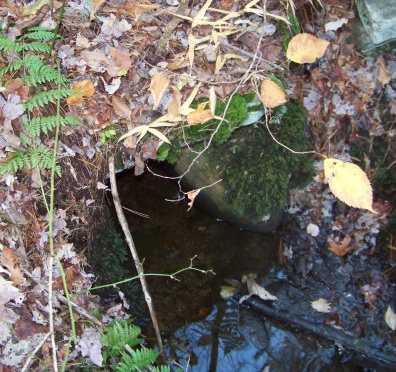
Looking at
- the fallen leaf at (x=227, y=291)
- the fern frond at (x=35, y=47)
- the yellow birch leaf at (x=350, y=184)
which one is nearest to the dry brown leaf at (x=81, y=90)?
the fern frond at (x=35, y=47)

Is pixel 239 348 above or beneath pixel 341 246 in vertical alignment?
beneath

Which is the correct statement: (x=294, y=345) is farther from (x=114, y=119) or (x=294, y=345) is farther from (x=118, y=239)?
(x=114, y=119)

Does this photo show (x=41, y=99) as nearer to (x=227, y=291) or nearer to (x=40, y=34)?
(x=40, y=34)

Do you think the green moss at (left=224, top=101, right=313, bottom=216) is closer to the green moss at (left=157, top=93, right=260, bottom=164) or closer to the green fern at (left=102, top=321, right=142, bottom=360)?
the green moss at (left=157, top=93, right=260, bottom=164)

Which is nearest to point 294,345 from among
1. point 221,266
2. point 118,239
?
point 221,266

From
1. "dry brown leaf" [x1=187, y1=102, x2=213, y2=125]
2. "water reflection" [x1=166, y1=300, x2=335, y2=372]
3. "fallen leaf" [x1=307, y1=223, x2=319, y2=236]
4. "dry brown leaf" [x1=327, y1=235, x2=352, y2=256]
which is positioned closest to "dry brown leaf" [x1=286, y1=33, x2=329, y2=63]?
"dry brown leaf" [x1=187, y1=102, x2=213, y2=125]

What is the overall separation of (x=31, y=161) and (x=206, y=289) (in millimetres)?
2253

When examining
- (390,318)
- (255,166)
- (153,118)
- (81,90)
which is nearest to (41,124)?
(81,90)

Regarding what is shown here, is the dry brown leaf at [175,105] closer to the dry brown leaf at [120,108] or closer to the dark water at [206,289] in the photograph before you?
the dry brown leaf at [120,108]

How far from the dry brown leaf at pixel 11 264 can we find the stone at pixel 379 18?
3.61 meters

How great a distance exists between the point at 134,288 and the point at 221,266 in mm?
992

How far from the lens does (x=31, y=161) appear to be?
2900mm

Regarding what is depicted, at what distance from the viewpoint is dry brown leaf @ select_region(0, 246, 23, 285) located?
9.07ft

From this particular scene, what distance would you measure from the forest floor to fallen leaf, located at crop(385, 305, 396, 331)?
0.01 meters
